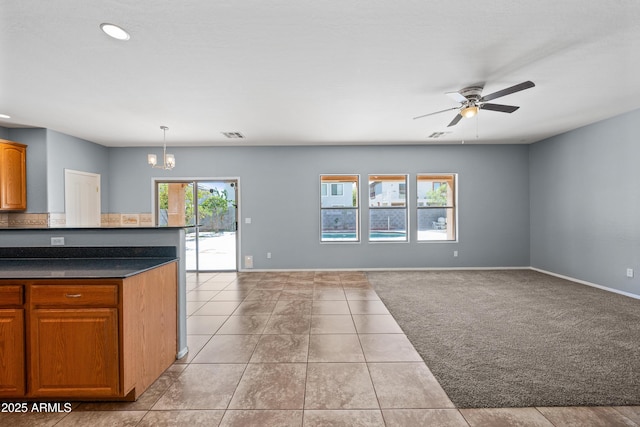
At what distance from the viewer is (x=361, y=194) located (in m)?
6.38

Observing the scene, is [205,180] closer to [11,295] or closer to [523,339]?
[11,295]

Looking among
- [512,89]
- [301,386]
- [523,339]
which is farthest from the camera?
[523,339]

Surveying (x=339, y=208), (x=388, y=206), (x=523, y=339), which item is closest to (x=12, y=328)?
(x=523, y=339)

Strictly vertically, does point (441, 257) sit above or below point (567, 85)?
below

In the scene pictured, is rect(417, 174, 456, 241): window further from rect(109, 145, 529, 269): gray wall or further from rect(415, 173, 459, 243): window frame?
rect(109, 145, 529, 269): gray wall

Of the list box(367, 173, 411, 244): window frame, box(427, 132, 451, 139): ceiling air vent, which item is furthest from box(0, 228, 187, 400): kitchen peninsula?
box(427, 132, 451, 139): ceiling air vent

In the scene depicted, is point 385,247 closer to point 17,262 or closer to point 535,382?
point 535,382

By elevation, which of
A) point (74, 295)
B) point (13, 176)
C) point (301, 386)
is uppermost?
point (13, 176)

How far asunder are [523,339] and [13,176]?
7.25 m

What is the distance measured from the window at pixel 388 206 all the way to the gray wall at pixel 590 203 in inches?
109

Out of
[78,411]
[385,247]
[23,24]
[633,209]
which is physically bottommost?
[78,411]

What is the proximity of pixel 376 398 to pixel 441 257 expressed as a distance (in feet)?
16.0

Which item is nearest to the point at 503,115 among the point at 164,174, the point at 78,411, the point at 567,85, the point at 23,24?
the point at 567,85

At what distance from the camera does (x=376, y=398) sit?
2043 millimetres
